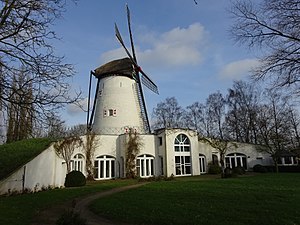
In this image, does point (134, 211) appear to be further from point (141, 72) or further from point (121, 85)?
point (141, 72)

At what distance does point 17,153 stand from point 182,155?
50.3ft

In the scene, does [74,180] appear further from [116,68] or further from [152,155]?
[116,68]

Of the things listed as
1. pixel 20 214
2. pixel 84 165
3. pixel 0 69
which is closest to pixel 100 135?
pixel 84 165

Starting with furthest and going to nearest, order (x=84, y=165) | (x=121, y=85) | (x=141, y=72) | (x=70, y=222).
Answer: (x=141, y=72)
(x=121, y=85)
(x=84, y=165)
(x=70, y=222)

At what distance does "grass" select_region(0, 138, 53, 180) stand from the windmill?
7.51 meters

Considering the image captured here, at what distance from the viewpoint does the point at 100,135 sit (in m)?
25.6

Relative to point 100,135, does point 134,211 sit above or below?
below

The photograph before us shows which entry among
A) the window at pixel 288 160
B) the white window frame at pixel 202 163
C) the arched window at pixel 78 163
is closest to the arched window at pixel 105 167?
the arched window at pixel 78 163

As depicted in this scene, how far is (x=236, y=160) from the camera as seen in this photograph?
31703mm

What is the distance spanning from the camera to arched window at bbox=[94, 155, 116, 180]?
24800 millimetres

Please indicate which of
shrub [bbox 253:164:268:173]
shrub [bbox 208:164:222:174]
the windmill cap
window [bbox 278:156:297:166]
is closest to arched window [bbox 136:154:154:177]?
shrub [bbox 208:164:222:174]

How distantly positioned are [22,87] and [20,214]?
194 inches

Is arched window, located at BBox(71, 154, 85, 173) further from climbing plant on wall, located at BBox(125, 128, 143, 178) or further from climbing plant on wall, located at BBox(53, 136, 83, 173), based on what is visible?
climbing plant on wall, located at BBox(125, 128, 143, 178)

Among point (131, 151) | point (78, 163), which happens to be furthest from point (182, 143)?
point (78, 163)
